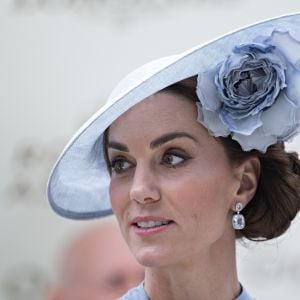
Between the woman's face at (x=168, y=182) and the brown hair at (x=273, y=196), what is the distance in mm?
111

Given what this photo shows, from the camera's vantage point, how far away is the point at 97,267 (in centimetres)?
279

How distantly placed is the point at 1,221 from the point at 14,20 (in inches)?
27.1

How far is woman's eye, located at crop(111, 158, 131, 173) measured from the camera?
5.59 ft

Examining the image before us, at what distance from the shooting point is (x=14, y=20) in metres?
3.04

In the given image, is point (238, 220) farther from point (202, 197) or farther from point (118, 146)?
point (118, 146)

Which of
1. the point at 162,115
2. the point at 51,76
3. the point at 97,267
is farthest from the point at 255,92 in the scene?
the point at 51,76

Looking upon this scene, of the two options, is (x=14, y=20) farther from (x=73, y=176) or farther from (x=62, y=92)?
(x=73, y=176)

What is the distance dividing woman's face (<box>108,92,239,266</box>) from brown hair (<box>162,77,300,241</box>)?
111 mm

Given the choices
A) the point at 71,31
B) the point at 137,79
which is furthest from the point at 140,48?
the point at 137,79

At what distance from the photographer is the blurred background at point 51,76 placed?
116 inches

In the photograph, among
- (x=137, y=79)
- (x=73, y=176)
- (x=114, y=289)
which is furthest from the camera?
(x=114, y=289)

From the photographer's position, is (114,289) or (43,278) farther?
(43,278)

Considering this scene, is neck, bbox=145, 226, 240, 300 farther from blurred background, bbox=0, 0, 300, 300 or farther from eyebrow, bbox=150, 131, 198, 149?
blurred background, bbox=0, 0, 300, 300

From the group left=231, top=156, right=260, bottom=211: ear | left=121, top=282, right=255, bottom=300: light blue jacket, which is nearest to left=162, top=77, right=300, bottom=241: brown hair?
left=231, top=156, right=260, bottom=211: ear
